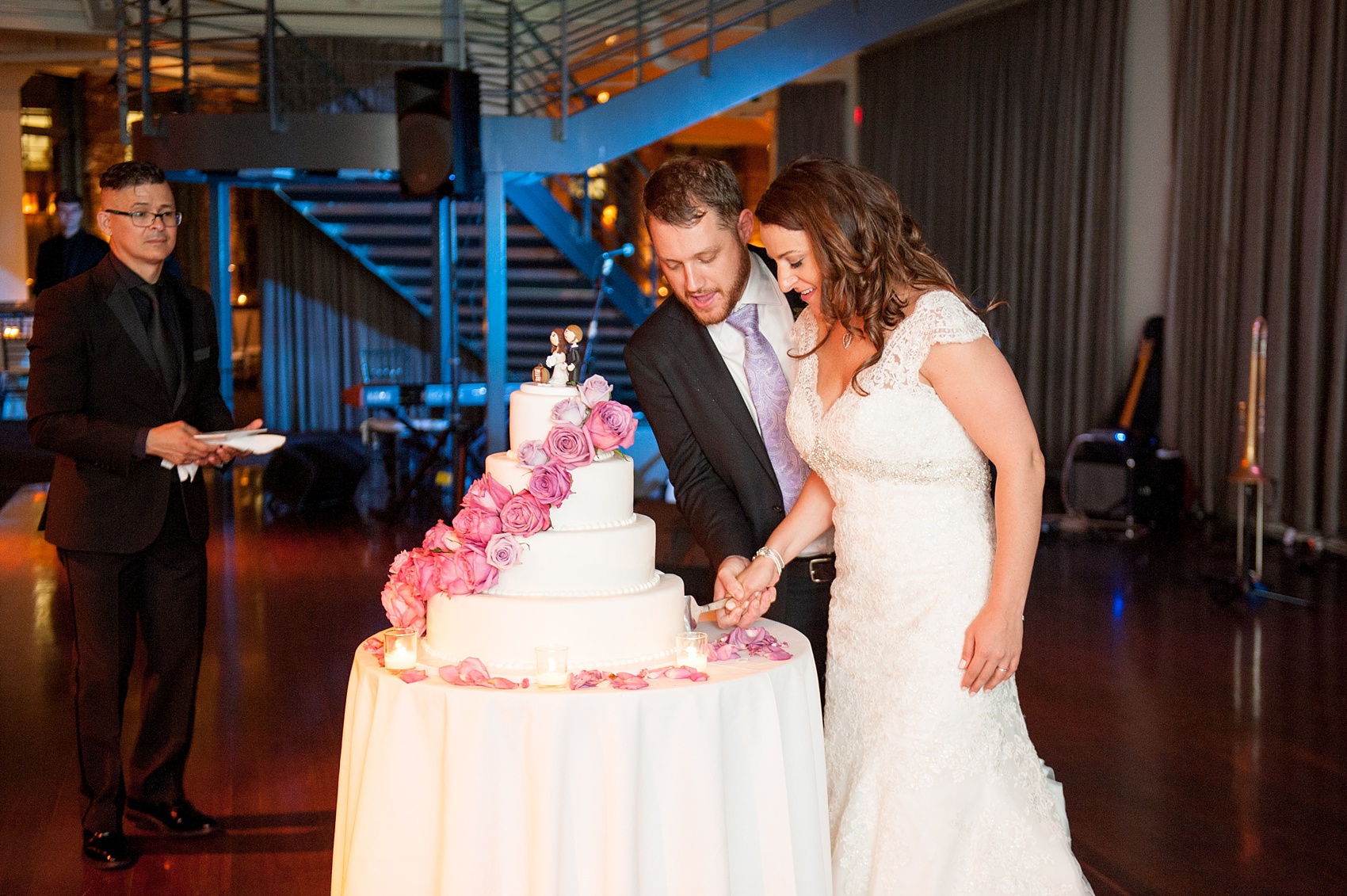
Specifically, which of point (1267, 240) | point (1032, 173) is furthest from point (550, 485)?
point (1032, 173)

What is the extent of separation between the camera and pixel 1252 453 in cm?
573

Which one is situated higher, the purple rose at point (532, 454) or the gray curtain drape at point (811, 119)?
the gray curtain drape at point (811, 119)

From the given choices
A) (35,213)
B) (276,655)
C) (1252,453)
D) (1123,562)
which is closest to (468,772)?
(276,655)

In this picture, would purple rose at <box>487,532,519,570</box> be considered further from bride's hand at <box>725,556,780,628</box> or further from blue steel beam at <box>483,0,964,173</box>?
blue steel beam at <box>483,0,964,173</box>

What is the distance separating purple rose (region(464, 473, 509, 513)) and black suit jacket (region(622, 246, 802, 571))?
0.66m

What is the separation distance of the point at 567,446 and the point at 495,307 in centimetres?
643

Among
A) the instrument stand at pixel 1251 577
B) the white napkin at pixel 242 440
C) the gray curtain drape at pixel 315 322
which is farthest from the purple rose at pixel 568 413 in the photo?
the gray curtain drape at pixel 315 322

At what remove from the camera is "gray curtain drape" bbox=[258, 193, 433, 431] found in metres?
12.8

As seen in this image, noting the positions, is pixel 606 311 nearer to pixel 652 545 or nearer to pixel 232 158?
pixel 232 158

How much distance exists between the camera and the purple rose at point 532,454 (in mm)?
2082

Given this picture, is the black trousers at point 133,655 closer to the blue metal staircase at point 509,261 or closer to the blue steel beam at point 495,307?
the blue steel beam at point 495,307

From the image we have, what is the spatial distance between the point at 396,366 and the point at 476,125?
3.35 m

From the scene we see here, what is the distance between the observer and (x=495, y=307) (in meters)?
8.34

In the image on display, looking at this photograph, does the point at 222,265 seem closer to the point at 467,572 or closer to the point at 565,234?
the point at 565,234
